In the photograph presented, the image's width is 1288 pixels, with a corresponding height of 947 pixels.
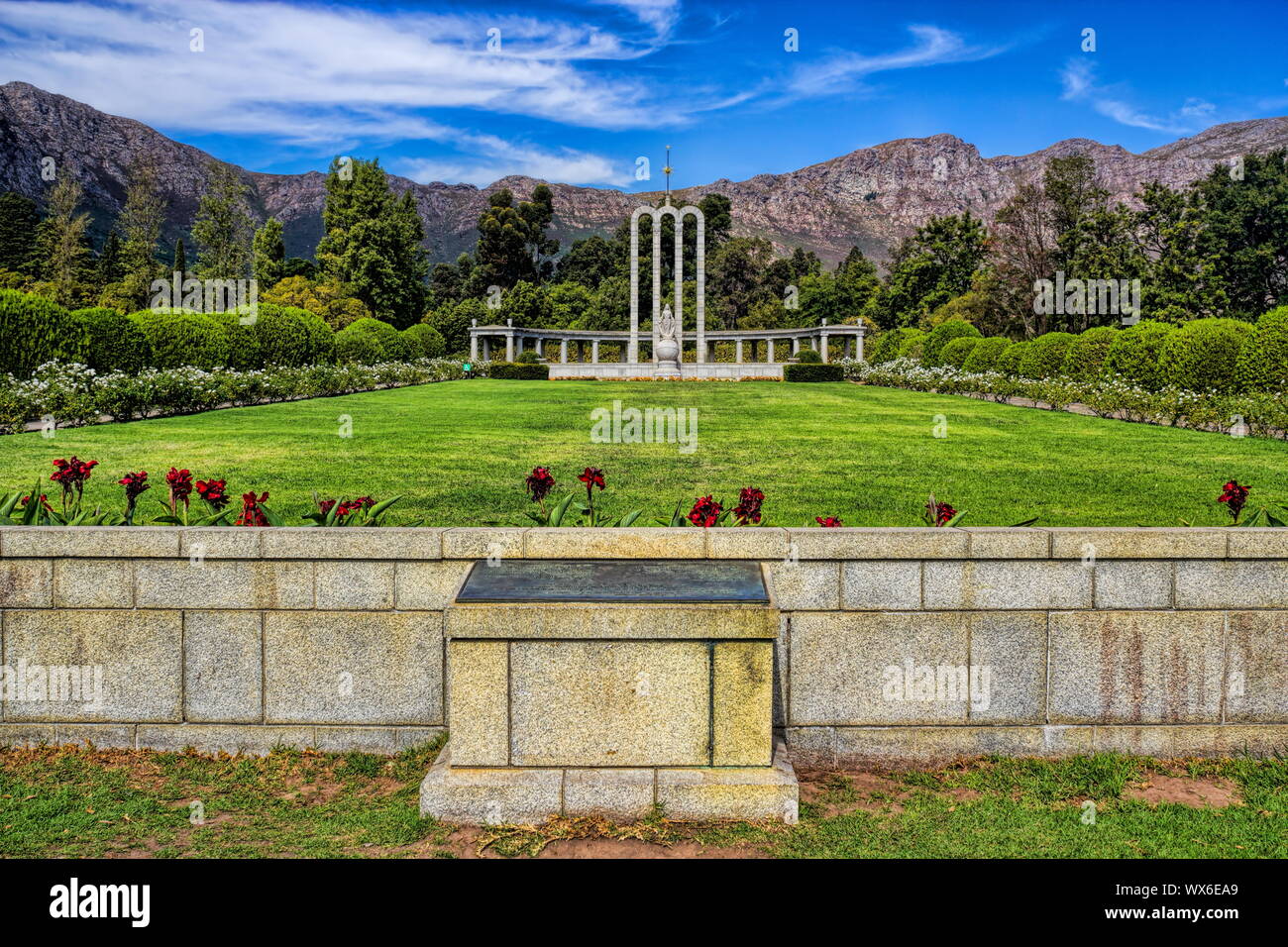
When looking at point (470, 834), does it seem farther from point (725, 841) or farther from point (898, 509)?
point (898, 509)

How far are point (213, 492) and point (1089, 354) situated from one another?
916 inches

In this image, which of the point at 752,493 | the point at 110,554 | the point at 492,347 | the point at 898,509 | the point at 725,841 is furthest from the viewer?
the point at 492,347

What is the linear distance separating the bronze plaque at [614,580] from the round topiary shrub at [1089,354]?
21.6 meters

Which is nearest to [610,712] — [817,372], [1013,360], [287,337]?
[287,337]

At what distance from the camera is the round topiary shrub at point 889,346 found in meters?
40.1

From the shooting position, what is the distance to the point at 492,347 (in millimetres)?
53094

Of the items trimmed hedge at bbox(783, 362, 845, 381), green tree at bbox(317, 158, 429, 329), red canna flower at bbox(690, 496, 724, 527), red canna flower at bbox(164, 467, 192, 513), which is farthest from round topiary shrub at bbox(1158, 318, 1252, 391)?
green tree at bbox(317, 158, 429, 329)

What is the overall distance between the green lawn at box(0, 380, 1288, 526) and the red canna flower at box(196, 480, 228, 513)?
2582mm

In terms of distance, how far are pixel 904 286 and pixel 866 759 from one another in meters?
55.7

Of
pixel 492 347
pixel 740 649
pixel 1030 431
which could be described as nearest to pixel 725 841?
pixel 740 649

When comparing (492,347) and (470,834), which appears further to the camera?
(492,347)

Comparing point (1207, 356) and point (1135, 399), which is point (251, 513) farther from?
point (1207, 356)

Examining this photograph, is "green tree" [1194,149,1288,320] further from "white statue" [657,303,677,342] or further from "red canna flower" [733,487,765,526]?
"red canna flower" [733,487,765,526]

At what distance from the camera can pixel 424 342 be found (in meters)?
40.2
